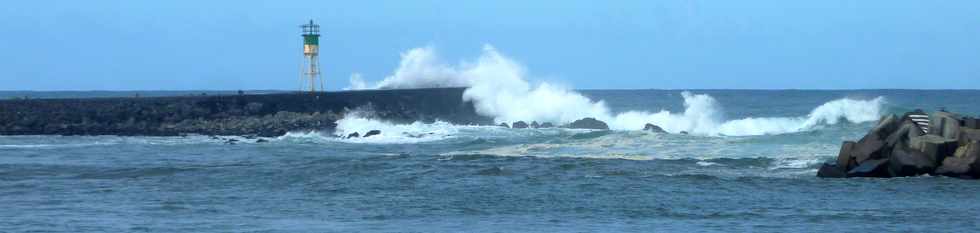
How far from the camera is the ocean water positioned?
1311 cm

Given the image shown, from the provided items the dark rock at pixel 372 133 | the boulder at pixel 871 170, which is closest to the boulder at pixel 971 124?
the boulder at pixel 871 170

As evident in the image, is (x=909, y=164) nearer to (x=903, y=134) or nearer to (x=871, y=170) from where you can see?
(x=871, y=170)

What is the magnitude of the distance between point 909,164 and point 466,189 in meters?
5.13

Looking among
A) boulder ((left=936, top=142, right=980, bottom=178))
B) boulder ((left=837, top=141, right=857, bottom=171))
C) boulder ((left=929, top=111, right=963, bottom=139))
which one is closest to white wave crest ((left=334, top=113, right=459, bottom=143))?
boulder ((left=929, top=111, right=963, bottom=139))

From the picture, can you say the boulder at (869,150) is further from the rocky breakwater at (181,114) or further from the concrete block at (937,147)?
the rocky breakwater at (181,114)

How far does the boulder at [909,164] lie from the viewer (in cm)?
1736

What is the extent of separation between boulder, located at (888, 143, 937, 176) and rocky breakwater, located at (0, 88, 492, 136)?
53.3ft

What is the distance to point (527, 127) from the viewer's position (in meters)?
35.5

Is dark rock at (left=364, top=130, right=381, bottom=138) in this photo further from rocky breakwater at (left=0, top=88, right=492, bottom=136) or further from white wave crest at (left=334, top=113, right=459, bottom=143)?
rocky breakwater at (left=0, top=88, right=492, bottom=136)

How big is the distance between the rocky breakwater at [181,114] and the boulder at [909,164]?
16241mm

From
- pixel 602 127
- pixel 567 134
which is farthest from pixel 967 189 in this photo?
A: pixel 602 127

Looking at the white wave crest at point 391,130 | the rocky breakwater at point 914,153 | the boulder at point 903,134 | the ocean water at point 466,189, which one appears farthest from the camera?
the white wave crest at point 391,130

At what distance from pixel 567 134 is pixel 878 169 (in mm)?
13632

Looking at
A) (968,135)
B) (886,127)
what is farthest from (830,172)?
(886,127)
